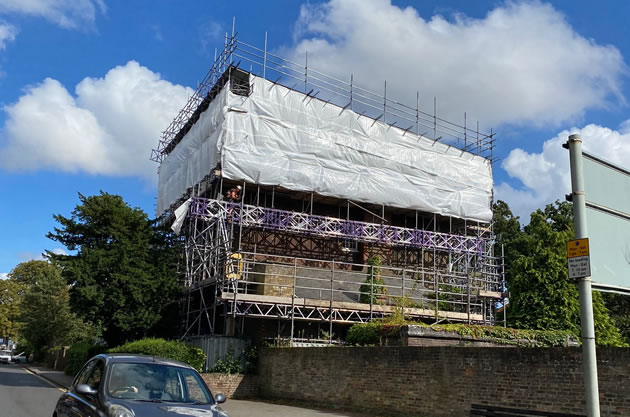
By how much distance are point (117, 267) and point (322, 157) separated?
37.3 feet

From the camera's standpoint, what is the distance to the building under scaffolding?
22.9 m

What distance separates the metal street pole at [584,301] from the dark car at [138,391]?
4.07 meters

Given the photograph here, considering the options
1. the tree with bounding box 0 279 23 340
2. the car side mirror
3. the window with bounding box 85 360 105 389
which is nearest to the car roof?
the window with bounding box 85 360 105 389

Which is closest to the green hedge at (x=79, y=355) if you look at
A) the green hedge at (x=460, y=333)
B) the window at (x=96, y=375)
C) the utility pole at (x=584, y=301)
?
the green hedge at (x=460, y=333)

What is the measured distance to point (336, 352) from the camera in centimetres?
1606

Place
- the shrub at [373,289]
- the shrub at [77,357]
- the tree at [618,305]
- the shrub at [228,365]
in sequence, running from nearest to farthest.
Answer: the shrub at [228,365]
the shrub at [373,289]
the shrub at [77,357]
the tree at [618,305]

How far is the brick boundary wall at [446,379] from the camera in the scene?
400 inches

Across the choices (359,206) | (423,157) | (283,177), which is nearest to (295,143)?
(283,177)

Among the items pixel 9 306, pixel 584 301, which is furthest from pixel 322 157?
pixel 9 306

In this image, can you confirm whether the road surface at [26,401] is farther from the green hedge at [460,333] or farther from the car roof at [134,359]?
the green hedge at [460,333]

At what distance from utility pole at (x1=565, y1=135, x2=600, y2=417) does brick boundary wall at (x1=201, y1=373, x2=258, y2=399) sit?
15.4 meters

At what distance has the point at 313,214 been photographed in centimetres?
3014

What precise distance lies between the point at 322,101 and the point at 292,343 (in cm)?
1410

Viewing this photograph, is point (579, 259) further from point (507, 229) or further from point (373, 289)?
point (507, 229)
